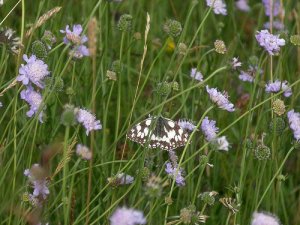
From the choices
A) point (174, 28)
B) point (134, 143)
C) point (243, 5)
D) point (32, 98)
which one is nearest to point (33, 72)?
point (32, 98)

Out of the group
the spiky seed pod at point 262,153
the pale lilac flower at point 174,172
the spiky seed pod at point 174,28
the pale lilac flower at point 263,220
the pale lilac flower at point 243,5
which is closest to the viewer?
the pale lilac flower at point 263,220

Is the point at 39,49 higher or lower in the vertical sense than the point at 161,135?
higher

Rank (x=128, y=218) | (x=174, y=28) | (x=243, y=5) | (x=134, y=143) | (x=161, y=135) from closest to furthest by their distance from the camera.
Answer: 1. (x=128, y=218)
2. (x=161, y=135)
3. (x=174, y=28)
4. (x=134, y=143)
5. (x=243, y=5)

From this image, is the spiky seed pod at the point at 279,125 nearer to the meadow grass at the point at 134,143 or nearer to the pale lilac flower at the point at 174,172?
the meadow grass at the point at 134,143

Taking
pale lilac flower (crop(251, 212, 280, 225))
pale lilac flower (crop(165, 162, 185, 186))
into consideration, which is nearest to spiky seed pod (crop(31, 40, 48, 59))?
pale lilac flower (crop(165, 162, 185, 186))

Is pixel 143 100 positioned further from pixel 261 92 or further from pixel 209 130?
pixel 209 130

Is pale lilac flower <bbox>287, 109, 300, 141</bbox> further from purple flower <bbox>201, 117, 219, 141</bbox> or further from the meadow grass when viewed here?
purple flower <bbox>201, 117, 219, 141</bbox>

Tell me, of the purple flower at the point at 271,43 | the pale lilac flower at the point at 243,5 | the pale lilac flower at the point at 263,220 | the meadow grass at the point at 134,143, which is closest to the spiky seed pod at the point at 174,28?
the meadow grass at the point at 134,143

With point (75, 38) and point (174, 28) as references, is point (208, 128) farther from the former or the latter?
point (75, 38)
